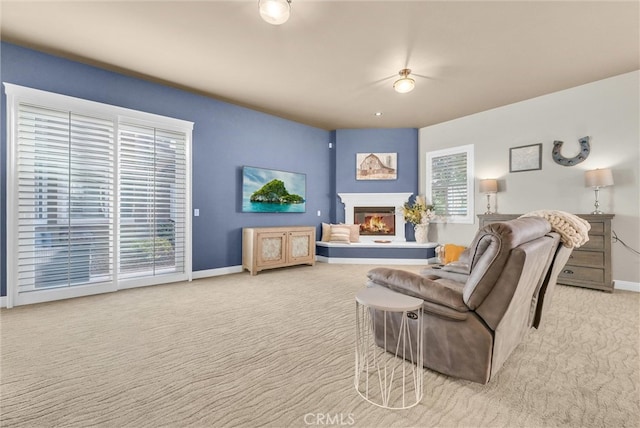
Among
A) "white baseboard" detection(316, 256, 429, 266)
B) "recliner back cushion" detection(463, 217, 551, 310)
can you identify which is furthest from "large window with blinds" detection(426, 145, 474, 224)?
"recliner back cushion" detection(463, 217, 551, 310)

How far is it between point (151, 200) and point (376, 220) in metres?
4.53

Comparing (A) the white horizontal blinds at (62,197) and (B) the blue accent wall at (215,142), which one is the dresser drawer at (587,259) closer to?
(B) the blue accent wall at (215,142)

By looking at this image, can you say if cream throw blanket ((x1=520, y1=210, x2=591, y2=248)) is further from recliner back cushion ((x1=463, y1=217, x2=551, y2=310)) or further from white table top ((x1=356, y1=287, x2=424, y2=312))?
white table top ((x1=356, y1=287, x2=424, y2=312))

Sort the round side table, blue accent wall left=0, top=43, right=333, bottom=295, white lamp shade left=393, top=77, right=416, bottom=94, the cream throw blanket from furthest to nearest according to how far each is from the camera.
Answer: white lamp shade left=393, top=77, right=416, bottom=94 < blue accent wall left=0, top=43, right=333, bottom=295 < the cream throw blanket < the round side table

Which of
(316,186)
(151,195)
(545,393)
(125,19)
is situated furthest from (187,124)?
(545,393)

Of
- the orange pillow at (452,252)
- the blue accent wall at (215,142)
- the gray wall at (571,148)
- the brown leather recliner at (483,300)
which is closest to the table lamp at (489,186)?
the gray wall at (571,148)

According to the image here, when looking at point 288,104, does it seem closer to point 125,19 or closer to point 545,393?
point 125,19

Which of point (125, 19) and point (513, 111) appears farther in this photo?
point (513, 111)

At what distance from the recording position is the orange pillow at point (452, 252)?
5327 millimetres

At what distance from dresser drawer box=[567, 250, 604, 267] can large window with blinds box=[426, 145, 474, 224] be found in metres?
1.76

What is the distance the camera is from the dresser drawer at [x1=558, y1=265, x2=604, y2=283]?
386cm

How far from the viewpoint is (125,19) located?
2807 mm

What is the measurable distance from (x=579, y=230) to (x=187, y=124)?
4.92m

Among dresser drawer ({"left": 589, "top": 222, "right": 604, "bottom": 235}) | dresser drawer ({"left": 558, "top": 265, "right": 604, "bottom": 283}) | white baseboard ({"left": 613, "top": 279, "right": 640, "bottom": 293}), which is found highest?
dresser drawer ({"left": 589, "top": 222, "right": 604, "bottom": 235})
